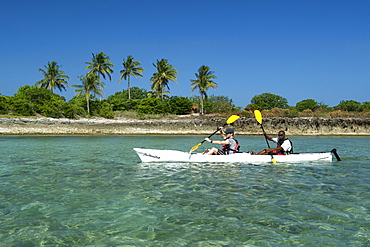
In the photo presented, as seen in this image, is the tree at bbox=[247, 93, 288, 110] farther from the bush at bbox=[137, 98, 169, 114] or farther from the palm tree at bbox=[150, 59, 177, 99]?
the bush at bbox=[137, 98, 169, 114]

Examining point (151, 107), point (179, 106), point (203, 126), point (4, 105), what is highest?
point (179, 106)

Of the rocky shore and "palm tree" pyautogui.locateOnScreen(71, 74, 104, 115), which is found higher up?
"palm tree" pyautogui.locateOnScreen(71, 74, 104, 115)

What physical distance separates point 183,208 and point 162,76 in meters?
56.0

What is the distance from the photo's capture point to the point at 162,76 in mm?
60875

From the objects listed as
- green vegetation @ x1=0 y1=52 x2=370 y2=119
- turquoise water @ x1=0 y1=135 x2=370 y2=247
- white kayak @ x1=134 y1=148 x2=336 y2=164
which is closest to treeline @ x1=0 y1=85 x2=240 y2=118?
green vegetation @ x1=0 y1=52 x2=370 y2=119

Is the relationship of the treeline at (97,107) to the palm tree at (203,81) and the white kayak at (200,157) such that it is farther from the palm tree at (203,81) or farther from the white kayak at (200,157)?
the white kayak at (200,157)

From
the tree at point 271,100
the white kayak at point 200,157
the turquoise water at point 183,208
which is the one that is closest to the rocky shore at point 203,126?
the white kayak at point 200,157

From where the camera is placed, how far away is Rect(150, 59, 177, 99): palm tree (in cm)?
6131

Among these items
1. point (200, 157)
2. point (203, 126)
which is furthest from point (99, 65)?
point (200, 157)

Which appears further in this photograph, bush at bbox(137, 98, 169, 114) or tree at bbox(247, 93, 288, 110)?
tree at bbox(247, 93, 288, 110)

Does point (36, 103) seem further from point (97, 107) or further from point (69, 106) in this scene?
point (97, 107)

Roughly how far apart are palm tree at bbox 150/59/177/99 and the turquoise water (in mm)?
51497

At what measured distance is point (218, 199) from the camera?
6918mm

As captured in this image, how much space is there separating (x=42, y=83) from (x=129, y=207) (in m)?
61.4
